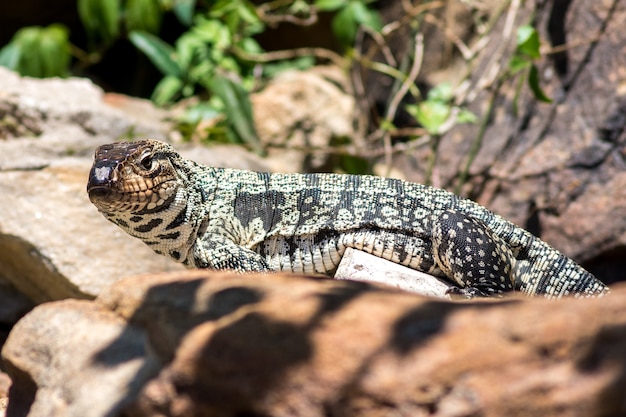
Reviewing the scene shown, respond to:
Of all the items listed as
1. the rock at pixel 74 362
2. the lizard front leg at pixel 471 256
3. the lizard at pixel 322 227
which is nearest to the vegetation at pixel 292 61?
the lizard at pixel 322 227

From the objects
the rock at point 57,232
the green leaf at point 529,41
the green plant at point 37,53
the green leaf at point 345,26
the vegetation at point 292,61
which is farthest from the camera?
the green plant at point 37,53

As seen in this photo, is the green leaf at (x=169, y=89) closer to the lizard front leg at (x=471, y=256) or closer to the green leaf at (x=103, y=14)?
the green leaf at (x=103, y=14)

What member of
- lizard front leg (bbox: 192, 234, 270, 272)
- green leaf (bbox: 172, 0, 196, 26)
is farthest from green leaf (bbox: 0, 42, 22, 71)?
lizard front leg (bbox: 192, 234, 270, 272)

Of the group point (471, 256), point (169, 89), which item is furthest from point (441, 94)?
point (169, 89)

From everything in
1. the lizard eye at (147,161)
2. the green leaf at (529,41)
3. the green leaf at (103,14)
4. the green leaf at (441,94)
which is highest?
the green leaf at (529,41)

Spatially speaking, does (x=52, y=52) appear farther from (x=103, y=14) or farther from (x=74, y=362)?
(x=74, y=362)

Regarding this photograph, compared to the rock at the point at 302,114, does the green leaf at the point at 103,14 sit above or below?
above

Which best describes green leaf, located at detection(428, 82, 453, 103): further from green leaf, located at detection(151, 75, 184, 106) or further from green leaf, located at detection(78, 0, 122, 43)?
green leaf, located at detection(78, 0, 122, 43)
